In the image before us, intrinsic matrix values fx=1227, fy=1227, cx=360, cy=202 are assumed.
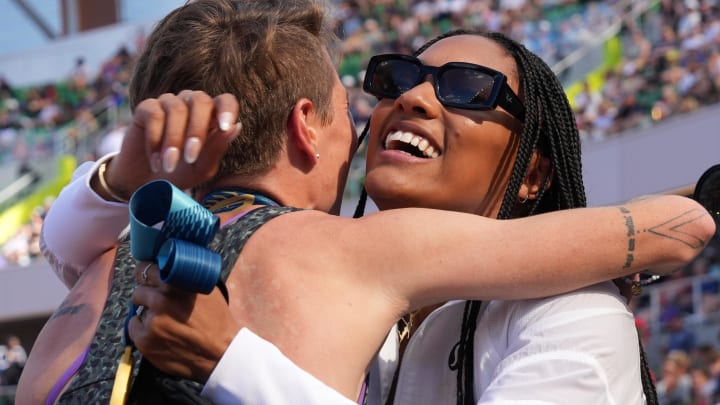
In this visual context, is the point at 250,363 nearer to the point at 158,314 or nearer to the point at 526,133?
the point at 158,314

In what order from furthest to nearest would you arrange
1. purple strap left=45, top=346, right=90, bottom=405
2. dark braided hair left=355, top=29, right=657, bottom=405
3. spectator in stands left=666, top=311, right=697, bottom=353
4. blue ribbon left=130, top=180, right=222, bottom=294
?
spectator in stands left=666, top=311, right=697, bottom=353 < dark braided hair left=355, top=29, right=657, bottom=405 < purple strap left=45, top=346, right=90, bottom=405 < blue ribbon left=130, top=180, right=222, bottom=294

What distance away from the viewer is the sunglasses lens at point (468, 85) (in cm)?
264

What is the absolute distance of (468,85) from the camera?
2.65 meters

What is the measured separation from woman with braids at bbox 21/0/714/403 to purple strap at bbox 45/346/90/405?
31 mm

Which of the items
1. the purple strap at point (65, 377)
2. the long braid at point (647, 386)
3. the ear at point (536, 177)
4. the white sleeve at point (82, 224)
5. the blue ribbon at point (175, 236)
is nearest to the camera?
the blue ribbon at point (175, 236)

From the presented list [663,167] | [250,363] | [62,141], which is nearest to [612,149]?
[663,167]

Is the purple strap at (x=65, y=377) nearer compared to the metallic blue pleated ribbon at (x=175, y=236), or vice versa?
the metallic blue pleated ribbon at (x=175, y=236)

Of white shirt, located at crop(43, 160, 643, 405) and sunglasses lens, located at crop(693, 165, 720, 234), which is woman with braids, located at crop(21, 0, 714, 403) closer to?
white shirt, located at crop(43, 160, 643, 405)

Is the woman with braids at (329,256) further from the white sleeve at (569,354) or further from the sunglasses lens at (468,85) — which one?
the sunglasses lens at (468,85)

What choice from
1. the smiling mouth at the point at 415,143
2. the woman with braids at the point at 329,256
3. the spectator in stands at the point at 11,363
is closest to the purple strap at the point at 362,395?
the woman with braids at the point at 329,256

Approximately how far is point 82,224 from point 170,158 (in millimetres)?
560

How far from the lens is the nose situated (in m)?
2.66

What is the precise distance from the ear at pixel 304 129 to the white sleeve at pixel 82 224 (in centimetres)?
34

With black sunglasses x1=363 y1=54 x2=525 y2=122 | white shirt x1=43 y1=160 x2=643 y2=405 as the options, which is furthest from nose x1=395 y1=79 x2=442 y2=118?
white shirt x1=43 y1=160 x2=643 y2=405
